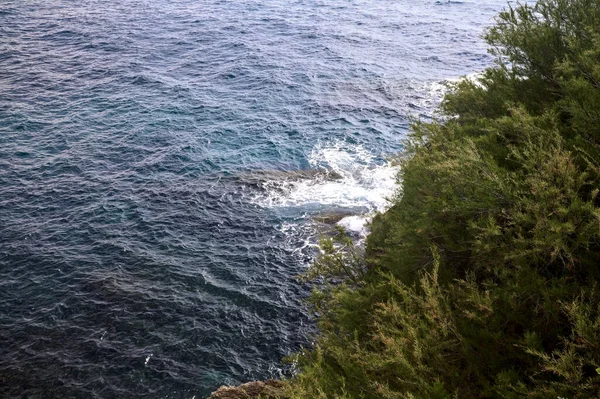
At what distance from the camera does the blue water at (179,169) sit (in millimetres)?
24016

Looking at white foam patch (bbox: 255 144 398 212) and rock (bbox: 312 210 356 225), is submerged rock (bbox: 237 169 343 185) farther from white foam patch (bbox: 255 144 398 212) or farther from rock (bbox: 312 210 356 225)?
rock (bbox: 312 210 356 225)

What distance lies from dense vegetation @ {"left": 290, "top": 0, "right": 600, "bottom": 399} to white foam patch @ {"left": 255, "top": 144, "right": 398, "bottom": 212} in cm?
1667

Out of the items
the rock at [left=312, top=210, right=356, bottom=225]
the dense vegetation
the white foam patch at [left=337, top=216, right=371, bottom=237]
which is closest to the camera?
the dense vegetation

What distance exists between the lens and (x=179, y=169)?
37094mm

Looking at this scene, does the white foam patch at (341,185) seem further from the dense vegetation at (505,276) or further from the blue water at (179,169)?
the dense vegetation at (505,276)

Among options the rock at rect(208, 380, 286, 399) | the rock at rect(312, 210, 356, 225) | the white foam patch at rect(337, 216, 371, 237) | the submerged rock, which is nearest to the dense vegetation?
the rock at rect(208, 380, 286, 399)

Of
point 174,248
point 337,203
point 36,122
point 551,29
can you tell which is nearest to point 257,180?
point 337,203

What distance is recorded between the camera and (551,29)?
17.5 metres

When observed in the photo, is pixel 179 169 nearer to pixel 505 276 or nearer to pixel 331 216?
pixel 331 216

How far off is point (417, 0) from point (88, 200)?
197 ft

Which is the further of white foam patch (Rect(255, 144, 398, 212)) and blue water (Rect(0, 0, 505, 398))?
white foam patch (Rect(255, 144, 398, 212))

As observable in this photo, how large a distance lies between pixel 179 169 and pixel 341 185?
449 inches

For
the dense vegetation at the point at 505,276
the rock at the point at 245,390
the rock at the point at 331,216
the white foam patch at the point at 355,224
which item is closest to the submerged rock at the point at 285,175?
the rock at the point at 331,216

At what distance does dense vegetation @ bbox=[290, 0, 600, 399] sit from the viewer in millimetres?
11555
